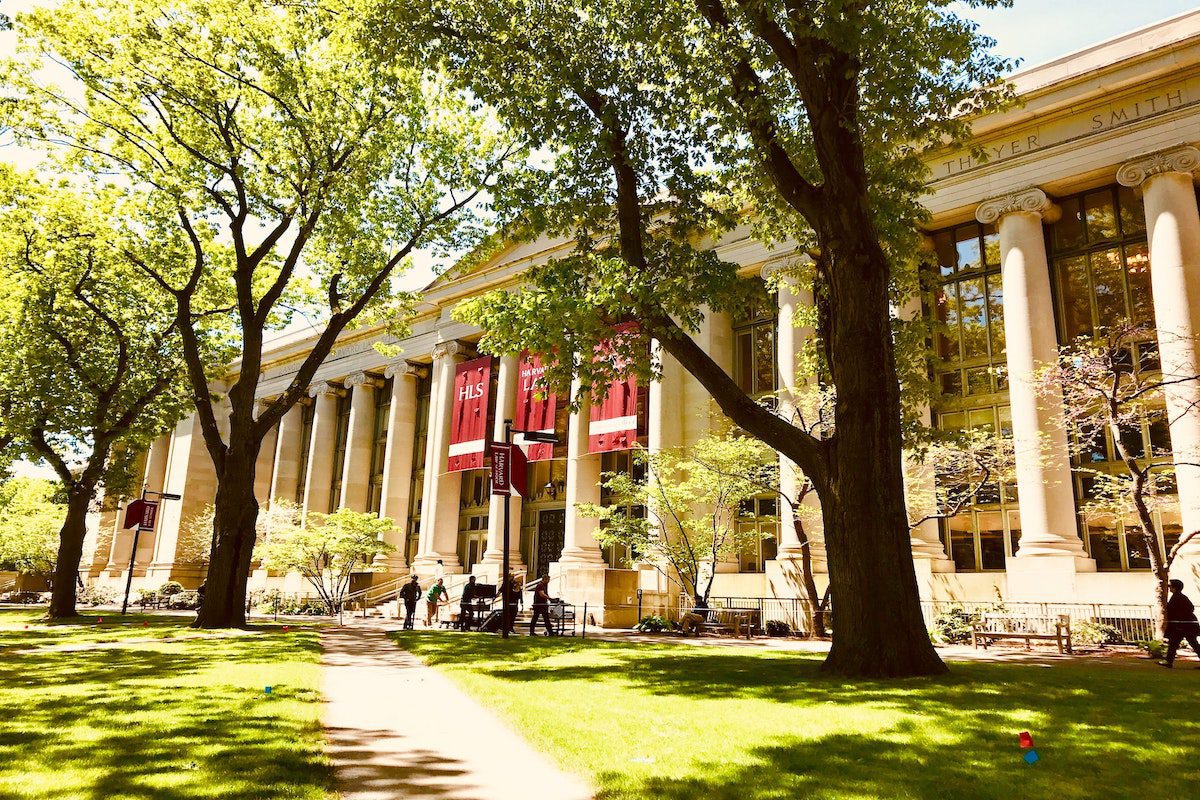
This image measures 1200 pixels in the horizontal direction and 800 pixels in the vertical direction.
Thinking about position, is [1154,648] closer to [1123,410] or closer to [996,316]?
[1123,410]

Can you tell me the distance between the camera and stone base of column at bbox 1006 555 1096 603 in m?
20.0

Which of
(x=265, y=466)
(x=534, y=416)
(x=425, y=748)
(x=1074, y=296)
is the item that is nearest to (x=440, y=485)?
(x=534, y=416)

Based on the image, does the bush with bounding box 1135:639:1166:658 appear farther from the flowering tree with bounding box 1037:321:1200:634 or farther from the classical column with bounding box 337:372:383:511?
the classical column with bounding box 337:372:383:511

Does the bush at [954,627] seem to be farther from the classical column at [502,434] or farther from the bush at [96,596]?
the bush at [96,596]

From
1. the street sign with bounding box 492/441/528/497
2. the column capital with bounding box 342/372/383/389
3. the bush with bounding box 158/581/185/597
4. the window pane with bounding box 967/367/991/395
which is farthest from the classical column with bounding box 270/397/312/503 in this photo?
the window pane with bounding box 967/367/991/395

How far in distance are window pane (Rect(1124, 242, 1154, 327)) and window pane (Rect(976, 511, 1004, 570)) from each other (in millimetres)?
6994

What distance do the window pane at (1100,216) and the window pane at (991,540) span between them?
9.02 m

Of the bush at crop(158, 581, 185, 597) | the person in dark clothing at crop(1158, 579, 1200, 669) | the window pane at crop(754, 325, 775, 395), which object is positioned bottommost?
the bush at crop(158, 581, 185, 597)

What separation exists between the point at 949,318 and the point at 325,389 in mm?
34929

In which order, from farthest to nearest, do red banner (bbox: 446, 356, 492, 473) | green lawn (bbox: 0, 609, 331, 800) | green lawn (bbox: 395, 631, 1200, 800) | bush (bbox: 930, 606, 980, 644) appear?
1. red banner (bbox: 446, 356, 492, 473)
2. bush (bbox: 930, 606, 980, 644)
3. green lawn (bbox: 395, 631, 1200, 800)
4. green lawn (bbox: 0, 609, 331, 800)

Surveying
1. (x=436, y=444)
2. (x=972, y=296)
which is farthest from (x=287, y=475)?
(x=972, y=296)

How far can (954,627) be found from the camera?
2014 cm

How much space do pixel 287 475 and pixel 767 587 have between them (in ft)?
113

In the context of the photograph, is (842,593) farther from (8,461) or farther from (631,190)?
(8,461)
